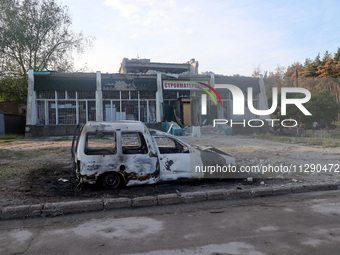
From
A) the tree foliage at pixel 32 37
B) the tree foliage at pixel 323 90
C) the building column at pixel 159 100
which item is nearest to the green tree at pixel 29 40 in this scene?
the tree foliage at pixel 32 37

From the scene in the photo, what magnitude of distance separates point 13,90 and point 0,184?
2455cm

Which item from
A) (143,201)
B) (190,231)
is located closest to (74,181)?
Result: (143,201)

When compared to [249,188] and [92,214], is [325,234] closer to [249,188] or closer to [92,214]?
[249,188]

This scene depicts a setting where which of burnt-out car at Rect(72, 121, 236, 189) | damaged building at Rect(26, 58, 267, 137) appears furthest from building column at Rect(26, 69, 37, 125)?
burnt-out car at Rect(72, 121, 236, 189)

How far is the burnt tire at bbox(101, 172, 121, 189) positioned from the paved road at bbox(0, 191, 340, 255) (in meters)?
1.22

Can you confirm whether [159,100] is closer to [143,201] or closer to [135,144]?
[135,144]

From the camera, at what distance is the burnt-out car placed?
6.01m

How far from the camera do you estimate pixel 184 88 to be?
934 inches

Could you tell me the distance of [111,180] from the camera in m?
6.20

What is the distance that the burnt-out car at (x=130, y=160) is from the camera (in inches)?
237

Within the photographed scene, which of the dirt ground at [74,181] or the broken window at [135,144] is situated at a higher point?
the broken window at [135,144]

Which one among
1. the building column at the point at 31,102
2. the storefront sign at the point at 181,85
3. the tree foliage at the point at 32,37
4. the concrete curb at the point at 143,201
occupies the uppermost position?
the tree foliage at the point at 32,37

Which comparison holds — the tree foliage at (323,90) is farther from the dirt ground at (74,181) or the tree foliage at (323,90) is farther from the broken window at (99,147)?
the broken window at (99,147)

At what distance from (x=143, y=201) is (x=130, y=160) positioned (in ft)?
3.73
